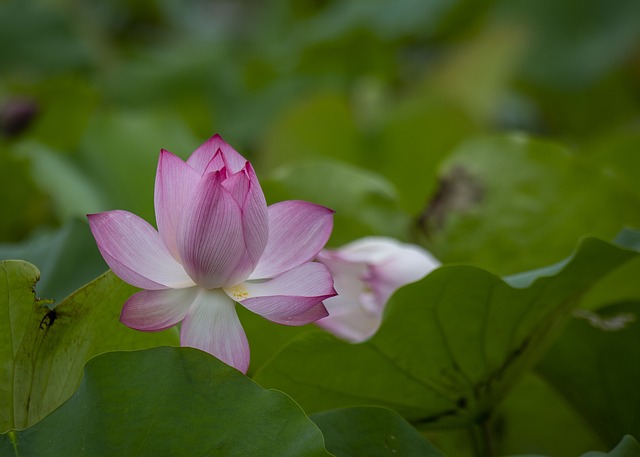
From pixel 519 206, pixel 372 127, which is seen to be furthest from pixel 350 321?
pixel 372 127

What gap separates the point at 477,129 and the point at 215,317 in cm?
88

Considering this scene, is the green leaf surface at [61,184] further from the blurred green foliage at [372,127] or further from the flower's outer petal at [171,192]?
the flower's outer petal at [171,192]

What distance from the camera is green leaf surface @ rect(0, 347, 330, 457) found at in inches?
18.2

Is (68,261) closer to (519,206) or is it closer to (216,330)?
(216,330)

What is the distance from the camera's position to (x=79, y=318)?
511 millimetres

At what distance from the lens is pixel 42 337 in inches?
19.9

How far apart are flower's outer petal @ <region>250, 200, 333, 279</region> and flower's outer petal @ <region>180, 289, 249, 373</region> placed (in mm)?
30

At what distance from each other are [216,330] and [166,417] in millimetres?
56

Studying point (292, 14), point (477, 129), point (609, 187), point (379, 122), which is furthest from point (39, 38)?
point (609, 187)

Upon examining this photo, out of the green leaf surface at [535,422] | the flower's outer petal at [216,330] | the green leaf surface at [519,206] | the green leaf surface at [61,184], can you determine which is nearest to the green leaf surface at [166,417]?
the flower's outer petal at [216,330]

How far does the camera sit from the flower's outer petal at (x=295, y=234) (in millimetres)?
464

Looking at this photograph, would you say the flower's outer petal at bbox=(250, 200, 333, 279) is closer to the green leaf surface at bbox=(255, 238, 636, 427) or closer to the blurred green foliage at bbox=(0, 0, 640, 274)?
the green leaf surface at bbox=(255, 238, 636, 427)

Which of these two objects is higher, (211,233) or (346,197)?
(211,233)

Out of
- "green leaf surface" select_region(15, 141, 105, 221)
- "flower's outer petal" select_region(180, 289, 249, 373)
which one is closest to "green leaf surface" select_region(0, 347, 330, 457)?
"flower's outer petal" select_region(180, 289, 249, 373)
